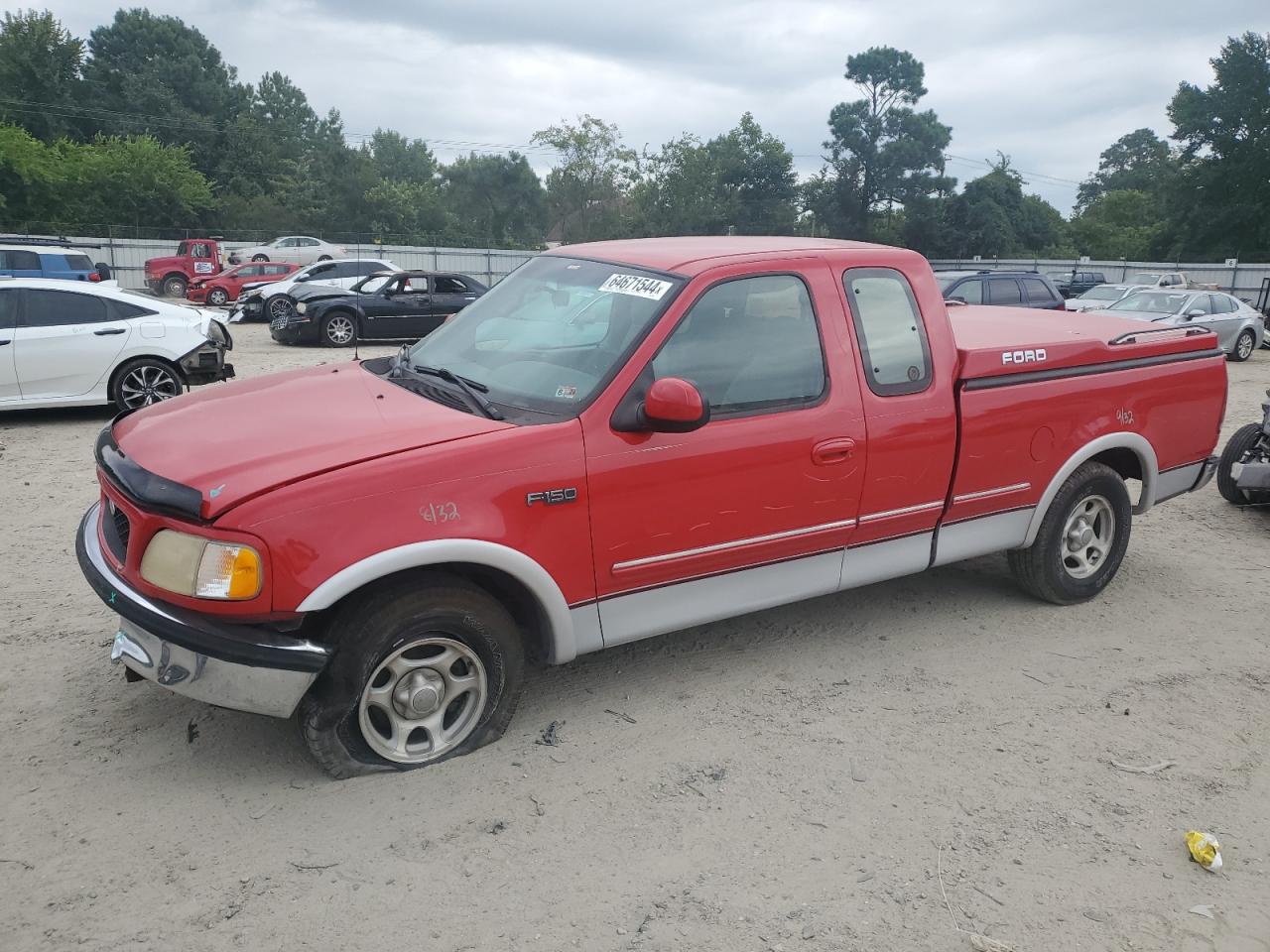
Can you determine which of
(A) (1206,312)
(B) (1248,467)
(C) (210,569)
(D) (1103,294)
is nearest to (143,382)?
(C) (210,569)

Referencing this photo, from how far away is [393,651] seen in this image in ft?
11.2

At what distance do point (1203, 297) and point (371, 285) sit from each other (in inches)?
629

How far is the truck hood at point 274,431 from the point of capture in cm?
327

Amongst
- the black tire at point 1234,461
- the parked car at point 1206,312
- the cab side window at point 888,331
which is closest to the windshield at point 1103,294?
the parked car at point 1206,312

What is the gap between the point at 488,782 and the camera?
11.8 feet

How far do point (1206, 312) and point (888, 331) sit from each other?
17.3 meters

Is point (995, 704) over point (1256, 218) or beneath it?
beneath

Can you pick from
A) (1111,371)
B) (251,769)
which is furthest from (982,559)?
(251,769)

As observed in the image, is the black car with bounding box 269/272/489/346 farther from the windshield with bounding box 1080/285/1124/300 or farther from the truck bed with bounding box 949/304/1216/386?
the truck bed with bounding box 949/304/1216/386

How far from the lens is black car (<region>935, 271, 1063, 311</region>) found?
16719 millimetres

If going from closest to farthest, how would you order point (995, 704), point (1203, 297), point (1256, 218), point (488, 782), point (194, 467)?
point (194, 467)
point (488, 782)
point (995, 704)
point (1203, 297)
point (1256, 218)

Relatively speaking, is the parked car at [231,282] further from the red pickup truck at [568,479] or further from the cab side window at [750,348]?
the cab side window at [750,348]

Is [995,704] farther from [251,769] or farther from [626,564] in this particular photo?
[251,769]

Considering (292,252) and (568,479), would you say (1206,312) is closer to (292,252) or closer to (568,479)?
(568,479)
